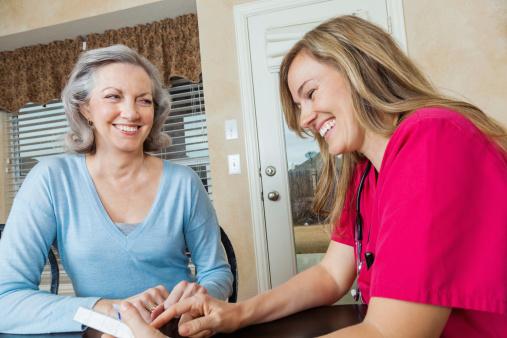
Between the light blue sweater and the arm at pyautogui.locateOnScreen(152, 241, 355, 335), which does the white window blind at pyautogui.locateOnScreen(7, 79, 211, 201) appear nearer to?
the light blue sweater

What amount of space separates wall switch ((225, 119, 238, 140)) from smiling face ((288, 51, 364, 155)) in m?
1.75

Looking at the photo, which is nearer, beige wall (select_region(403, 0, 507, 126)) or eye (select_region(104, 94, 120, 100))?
eye (select_region(104, 94, 120, 100))

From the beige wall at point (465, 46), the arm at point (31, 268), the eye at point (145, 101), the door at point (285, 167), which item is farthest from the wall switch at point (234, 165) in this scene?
the arm at point (31, 268)

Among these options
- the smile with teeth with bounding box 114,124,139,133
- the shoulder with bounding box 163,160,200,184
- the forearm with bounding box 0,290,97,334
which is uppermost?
the smile with teeth with bounding box 114,124,139,133

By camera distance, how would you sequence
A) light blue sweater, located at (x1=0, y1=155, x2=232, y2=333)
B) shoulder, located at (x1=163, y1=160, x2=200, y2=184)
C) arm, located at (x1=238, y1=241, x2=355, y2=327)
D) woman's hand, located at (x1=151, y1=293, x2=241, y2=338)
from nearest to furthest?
woman's hand, located at (x1=151, y1=293, x2=241, y2=338) < arm, located at (x1=238, y1=241, x2=355, y2=327) < light blue sweater, located at (x1=0, y1=155, x2=232, y2=333) < shoulder, located at (x1=163, y1=160, x2=200, y2=184)

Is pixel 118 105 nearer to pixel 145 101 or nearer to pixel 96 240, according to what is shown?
pixel 145 101

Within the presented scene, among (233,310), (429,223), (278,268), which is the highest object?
(429,223)

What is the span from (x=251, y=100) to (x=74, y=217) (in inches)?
65.6

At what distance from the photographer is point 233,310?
36.5 inches

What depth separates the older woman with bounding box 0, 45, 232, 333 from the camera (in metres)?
1.24

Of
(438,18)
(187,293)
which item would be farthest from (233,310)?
(438,18)

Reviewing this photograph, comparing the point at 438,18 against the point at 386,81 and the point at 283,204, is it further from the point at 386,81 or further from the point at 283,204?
the point at 386,81

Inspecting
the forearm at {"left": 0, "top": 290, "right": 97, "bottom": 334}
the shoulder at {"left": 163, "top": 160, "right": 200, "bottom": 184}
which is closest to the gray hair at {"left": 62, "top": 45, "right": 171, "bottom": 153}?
the shoulder at {"left": 163, "top": 160, "right": 200, "bottom": 184}

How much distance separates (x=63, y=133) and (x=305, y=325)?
319cm
